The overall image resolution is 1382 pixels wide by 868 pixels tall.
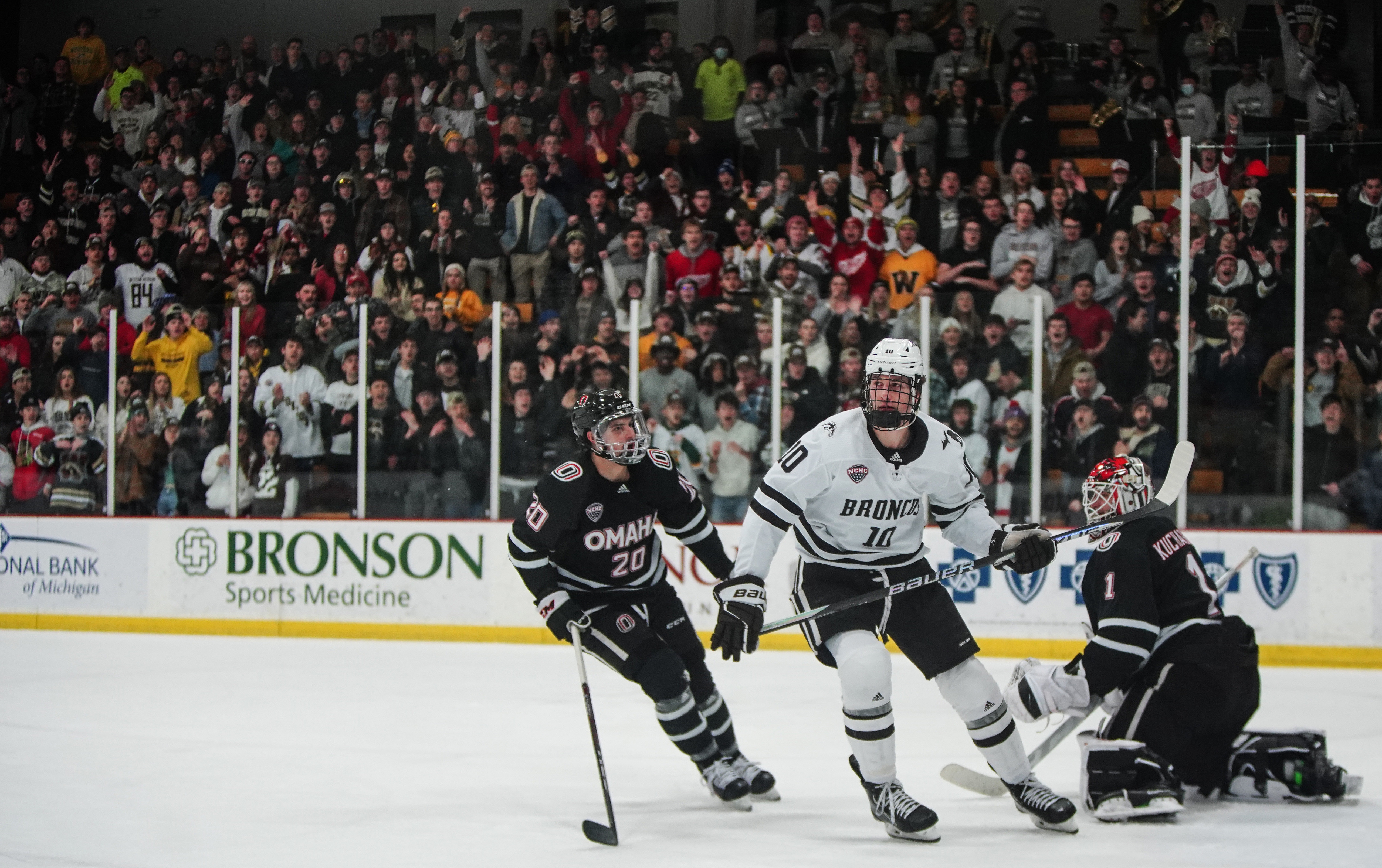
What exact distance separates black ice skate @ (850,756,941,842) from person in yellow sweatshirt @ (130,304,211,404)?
5970mm

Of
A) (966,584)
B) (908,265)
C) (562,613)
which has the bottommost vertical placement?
(966,584)

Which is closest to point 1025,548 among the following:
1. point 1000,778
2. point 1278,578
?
point 1000,778

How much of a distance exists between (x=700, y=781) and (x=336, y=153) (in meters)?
7.97

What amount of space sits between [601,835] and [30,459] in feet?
21.2

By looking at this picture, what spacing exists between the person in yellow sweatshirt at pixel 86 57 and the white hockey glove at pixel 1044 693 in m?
11.0

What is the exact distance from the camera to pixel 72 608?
8.64m

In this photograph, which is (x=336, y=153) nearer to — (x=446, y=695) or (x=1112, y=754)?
(x=446, y=695)

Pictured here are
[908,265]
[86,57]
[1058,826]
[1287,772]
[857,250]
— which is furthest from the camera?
[86,57]

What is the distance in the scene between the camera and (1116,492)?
397 centimetres

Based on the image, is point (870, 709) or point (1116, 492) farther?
point (1116, 492)

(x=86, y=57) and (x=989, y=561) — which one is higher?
(x=86, y=57)

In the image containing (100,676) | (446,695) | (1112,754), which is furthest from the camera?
(100,676)

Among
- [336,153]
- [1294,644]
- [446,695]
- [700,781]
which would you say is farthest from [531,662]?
[336,153]

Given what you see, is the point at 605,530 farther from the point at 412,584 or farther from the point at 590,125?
the point at 590,125
